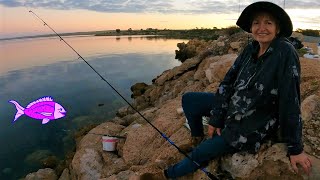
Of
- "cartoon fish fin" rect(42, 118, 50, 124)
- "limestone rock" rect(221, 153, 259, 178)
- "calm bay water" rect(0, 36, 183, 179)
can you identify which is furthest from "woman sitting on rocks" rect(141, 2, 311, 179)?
"cartoon fish fin" rect(42, 118, 50, 124)

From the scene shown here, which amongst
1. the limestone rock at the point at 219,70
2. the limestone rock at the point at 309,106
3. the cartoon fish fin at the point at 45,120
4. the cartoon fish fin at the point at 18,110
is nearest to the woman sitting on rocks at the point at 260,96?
the limestone rock at the point at 309,106

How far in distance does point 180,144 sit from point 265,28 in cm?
261

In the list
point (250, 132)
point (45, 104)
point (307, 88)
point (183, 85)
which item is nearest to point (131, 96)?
point (45, 104)

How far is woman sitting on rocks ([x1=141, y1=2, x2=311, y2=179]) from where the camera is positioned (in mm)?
3488

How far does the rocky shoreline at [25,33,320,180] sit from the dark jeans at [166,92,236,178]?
27 centimetres

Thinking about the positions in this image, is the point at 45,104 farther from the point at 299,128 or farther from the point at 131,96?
the point at 299,128

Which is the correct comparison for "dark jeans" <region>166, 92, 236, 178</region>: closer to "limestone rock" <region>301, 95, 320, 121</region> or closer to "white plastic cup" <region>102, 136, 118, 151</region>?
"limestone rock" <region>301, 95, 320, 121</region>

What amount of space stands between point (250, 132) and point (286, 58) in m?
0.93

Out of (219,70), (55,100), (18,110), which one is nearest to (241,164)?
(219,70)

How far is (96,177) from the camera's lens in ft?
24.2

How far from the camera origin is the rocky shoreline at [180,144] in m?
4.10

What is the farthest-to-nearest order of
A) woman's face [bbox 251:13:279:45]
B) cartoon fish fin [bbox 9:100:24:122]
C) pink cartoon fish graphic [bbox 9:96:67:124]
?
cartoon fish fin [bbox 9:100:24:122]
pink cartoon fish graphic [bbox 9:96:67:124]
woman's face [bbox 251:13:279:45]

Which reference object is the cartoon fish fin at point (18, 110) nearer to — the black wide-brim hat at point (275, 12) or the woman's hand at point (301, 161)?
the black wide-brim hat at point (275, 12)

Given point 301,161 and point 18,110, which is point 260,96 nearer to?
point 301,161
